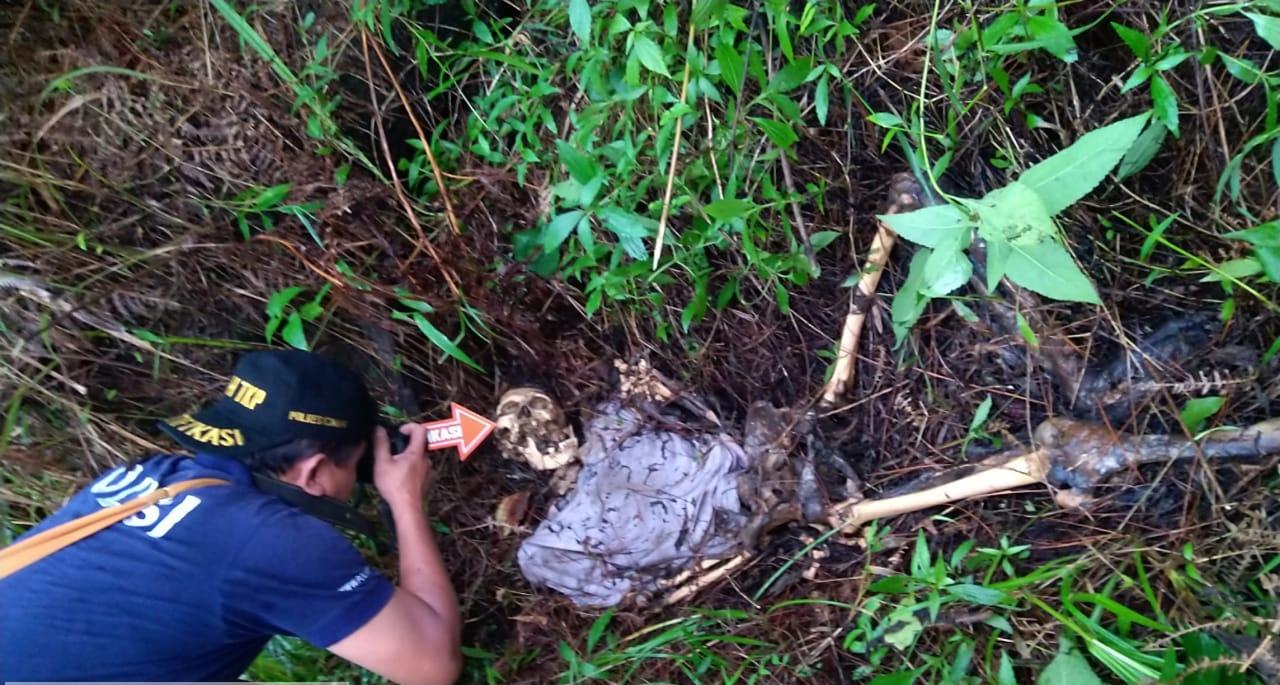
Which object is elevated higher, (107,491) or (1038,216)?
(1038,216)

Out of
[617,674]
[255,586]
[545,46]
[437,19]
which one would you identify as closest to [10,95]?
[437,19]

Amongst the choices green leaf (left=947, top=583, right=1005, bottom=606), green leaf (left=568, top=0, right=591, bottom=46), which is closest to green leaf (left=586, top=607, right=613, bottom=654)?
green leaf (left=947, top=583, right=1005, bottom=606)

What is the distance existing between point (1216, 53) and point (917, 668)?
112cm

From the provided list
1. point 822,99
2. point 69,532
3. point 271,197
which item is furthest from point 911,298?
point 69,532

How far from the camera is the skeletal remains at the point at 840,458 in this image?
140 centimetres

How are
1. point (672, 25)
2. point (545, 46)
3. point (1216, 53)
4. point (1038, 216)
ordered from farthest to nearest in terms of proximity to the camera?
point (545, 46) → point (672, 25) → point (1216, 53) → point (1038, 216)

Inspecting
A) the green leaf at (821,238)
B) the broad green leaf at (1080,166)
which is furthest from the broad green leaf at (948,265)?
the green leaf at (821,238)

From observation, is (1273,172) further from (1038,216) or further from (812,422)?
(812,422)

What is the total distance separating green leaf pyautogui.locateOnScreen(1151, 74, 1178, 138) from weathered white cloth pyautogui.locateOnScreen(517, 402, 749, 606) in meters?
0.95

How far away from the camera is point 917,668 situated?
1475 mm

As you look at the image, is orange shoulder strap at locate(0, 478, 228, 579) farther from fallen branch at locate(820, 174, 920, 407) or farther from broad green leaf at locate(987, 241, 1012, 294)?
broad green leaf at locate(987, 241, 1012, 294)

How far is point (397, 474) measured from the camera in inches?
65.2

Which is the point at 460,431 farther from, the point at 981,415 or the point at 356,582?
the point at 981,415

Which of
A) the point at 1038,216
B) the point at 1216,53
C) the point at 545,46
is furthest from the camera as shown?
the point at 545,46
